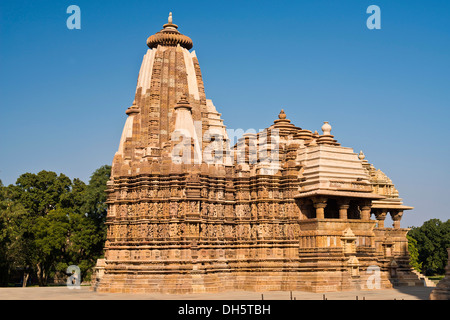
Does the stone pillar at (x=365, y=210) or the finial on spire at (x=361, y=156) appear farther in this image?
the finial on spire at (x=361, y=156)

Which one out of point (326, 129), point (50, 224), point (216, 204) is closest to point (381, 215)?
point (326, 129)

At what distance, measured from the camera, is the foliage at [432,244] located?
80.8 metres

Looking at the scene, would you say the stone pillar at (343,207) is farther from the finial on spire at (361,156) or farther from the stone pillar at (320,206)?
the finial on spire at (361,156)

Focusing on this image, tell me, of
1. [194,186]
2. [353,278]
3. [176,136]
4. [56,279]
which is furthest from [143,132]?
[56,279]

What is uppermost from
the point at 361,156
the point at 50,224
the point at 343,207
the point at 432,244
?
the point at 361,156

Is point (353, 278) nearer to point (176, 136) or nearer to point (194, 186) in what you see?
point (194, 186)

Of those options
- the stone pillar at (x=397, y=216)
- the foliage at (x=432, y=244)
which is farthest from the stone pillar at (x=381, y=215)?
the foliage at (x=432, y=244)

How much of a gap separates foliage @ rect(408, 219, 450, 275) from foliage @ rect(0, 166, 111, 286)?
159ft

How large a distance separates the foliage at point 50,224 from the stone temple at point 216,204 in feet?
46.2

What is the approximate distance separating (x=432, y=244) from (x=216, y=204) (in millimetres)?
55984

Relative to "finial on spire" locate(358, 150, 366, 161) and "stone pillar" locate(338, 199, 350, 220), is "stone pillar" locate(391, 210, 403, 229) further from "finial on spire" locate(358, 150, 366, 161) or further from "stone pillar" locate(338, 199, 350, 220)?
"stone pillar" locate(338, 199, 350, 220)

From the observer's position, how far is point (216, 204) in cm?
3550

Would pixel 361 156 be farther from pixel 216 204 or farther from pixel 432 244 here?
pixel 432 244

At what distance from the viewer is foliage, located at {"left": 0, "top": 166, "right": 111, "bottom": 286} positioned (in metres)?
49.6
